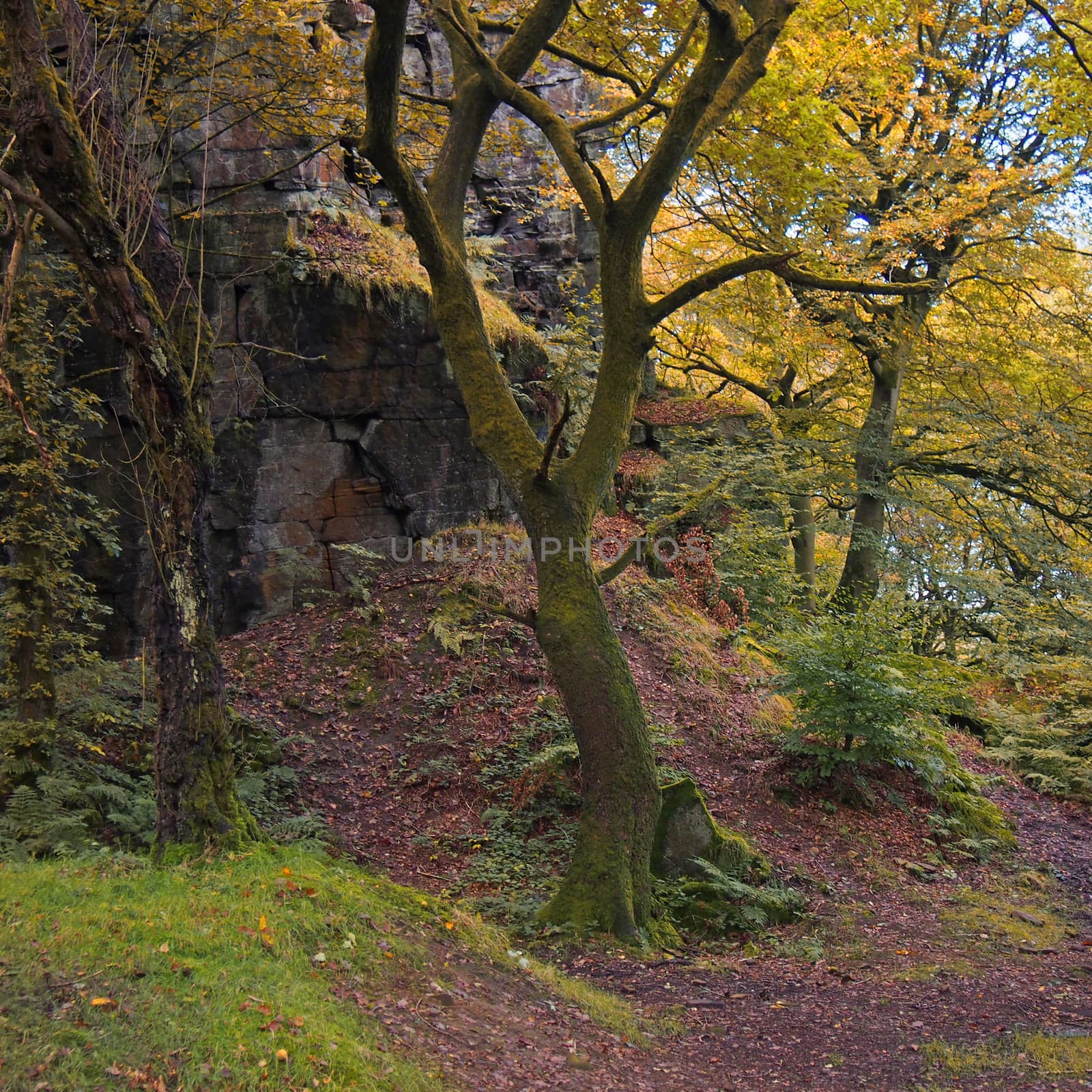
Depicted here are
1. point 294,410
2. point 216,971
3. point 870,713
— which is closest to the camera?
point 216,971

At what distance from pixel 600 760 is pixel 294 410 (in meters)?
6.57

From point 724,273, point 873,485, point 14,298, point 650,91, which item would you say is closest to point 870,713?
point 873,485

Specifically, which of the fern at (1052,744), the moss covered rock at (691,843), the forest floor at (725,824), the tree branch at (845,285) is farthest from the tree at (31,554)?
the fern at (1052,744)

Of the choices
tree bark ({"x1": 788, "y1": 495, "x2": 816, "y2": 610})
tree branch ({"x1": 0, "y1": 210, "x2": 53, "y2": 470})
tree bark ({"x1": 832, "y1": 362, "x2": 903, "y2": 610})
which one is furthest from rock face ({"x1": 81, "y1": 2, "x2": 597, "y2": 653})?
tree bark ({"x1": 788, "y1": 495, "x2": 816, "y2": 610})

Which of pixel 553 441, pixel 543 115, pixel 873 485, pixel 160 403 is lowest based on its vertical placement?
pixel 160 403

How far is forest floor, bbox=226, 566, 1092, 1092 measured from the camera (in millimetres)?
5051

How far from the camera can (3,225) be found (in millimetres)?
8070

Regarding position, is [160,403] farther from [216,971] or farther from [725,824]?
[725,824]

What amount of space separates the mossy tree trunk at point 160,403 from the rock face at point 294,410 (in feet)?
14.7

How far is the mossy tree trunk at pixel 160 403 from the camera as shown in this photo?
566cm

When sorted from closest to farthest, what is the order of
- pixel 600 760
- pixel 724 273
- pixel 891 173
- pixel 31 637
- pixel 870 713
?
pixel 724 273 → pixel 600 760 → pixel 31 637 → pixel 870 713 → pixel 891 173

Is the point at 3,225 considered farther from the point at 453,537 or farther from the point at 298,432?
the point at 453,537

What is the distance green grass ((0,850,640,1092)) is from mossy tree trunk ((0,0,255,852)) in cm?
57

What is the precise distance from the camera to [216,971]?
14.2ft
